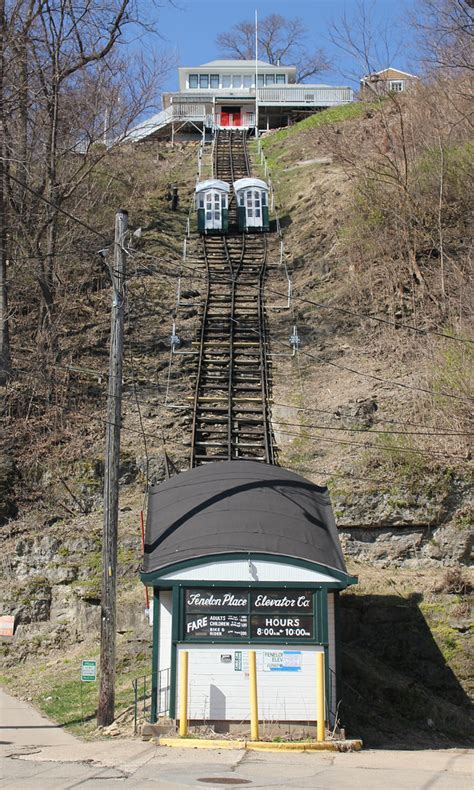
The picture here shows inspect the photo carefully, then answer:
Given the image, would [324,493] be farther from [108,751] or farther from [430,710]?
[108,751]

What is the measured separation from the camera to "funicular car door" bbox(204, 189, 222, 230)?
124ft

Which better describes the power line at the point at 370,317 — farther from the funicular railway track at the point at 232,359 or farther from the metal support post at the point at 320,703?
the metal support post at the point at 320,703

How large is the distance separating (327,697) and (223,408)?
1174cm

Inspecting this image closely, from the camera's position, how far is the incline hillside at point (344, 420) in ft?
56.0

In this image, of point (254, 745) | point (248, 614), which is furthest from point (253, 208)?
point (254, 745)

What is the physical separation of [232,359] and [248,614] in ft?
45.6

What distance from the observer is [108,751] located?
1173 cm

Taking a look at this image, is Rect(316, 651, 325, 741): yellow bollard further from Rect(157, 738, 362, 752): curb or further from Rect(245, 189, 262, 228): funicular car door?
Rect(245, 189, 262, 228): funicular car door

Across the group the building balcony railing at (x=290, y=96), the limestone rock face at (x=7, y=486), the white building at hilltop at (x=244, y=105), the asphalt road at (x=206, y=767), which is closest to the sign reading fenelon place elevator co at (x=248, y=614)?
the asphalt road at (x=206, y=767)

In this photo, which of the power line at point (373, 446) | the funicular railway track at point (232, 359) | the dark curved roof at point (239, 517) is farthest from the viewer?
the funicular railway track at point (232, 359)

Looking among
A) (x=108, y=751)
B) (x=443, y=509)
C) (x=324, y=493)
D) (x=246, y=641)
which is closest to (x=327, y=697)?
(x=246, y=641)

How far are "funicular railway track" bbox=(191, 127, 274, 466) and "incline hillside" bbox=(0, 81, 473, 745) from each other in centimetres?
50

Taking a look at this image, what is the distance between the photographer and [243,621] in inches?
517

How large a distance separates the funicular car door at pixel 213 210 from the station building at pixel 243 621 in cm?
2589
